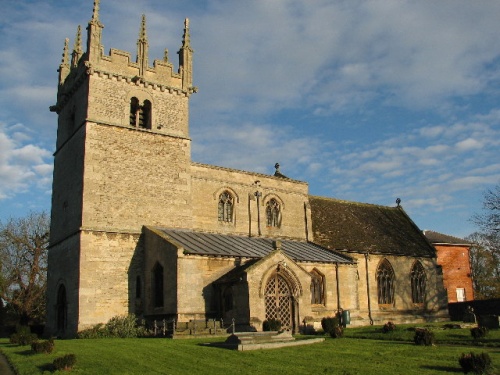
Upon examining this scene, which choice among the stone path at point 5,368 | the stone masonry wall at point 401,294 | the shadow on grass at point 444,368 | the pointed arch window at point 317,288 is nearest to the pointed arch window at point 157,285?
the stone path at point 5,368

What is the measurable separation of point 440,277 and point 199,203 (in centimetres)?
2158

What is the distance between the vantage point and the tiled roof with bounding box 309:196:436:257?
37.6 metres

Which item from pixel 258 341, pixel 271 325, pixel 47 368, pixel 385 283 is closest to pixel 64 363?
pixel 47 368

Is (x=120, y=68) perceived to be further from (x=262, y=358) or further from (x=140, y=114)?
(x=262, y=358)

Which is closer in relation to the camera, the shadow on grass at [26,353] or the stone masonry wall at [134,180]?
the shadow on grass at [26,353]

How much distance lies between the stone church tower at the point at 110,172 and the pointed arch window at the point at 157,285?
1.03 metres

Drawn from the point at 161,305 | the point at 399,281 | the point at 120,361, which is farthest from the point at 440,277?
the point at 120,361

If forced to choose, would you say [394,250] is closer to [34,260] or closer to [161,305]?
[161,305]

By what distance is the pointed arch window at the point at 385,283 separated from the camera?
37.1 meters

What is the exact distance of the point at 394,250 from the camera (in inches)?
1527

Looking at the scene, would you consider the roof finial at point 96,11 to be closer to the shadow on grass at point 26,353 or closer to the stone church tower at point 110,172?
the stone church tower at point 110,172

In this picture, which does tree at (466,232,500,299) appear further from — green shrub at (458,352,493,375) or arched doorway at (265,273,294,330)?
green shrub at (458,352,493,375)

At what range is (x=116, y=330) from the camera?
83.1 feet

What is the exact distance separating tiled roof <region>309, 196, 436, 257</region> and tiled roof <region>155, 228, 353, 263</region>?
9.02 feet
